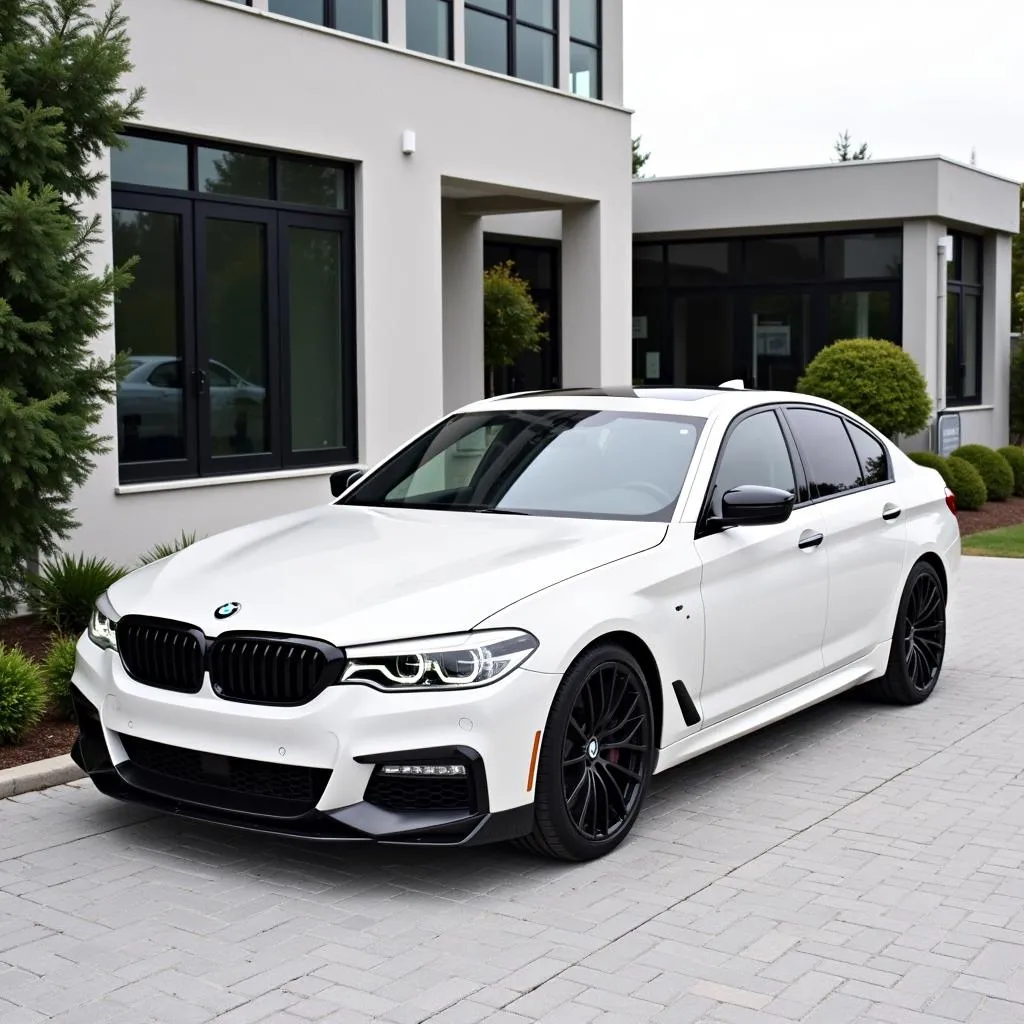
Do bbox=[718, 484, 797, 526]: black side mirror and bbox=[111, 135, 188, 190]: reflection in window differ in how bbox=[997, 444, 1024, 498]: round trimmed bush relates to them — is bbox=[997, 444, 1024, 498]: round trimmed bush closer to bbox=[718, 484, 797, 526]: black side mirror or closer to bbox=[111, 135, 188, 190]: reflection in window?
bbox=[111, 135, 188, 190]: reflection in window

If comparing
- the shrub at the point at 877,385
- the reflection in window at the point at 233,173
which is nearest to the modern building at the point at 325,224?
the reflection in window at the point at 233,173

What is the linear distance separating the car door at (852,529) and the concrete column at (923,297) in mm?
15251

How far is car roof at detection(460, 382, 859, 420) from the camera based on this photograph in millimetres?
6855

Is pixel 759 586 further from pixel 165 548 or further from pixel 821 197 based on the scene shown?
pixel 821 197

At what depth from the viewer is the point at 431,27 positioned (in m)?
15.3

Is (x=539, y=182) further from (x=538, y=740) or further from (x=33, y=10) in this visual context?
(x=538, y=740)

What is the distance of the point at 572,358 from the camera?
711 inches

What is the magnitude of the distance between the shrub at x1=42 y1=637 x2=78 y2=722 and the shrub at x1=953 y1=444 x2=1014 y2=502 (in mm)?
15714

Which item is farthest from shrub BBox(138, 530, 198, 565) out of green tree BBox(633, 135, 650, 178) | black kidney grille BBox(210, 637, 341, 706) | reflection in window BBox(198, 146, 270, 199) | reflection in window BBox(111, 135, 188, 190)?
green tree BBox(633, 135, 650, 178)

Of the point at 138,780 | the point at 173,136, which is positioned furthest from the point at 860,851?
the point at 173,136

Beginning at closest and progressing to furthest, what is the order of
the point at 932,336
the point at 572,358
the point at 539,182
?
the point at 539,182 < the point at 572,358 < the point at 932,336

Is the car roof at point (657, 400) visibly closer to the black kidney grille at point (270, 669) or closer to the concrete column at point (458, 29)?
the black kidney grille at point (270, 669)

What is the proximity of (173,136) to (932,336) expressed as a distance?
13886 millimetres

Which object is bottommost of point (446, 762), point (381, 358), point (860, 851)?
point (860, 851)
